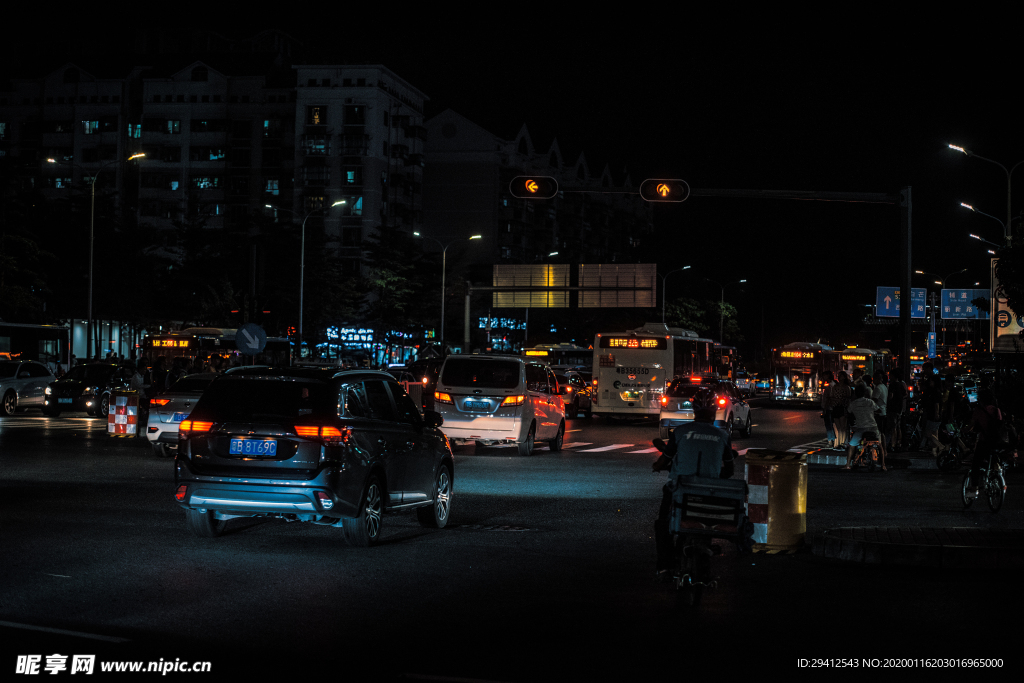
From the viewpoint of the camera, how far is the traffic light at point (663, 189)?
882 inches

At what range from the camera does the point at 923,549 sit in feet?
33.6

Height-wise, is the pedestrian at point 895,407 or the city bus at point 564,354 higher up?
the city bus at point 564,354

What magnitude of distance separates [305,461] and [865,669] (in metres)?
5.48

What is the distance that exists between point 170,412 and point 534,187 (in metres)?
8.29

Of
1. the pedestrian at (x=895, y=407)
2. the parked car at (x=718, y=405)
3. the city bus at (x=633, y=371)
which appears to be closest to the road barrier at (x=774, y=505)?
the pedestrian at (x=895, y=407)

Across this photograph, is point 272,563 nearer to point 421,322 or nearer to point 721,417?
point 721,417

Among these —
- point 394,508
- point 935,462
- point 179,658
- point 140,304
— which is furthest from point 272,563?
point 140,304

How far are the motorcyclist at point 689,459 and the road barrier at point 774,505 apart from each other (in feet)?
6.93

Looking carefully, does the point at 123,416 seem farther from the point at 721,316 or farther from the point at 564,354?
the point at 721,316

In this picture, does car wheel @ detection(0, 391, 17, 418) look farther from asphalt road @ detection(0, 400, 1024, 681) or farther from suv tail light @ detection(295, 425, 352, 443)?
suv tail light @ detection(295, 425, 352, 443)

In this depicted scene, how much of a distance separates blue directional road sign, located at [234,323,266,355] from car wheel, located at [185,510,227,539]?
1645 cm

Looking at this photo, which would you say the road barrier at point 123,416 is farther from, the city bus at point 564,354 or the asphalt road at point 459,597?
the city bus at point 564,354

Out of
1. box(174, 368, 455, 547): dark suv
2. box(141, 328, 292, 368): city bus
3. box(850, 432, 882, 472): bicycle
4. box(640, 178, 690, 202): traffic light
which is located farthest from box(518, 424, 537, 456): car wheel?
box(141, 328, 292, 368): city bus

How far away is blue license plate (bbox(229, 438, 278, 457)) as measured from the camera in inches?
407
